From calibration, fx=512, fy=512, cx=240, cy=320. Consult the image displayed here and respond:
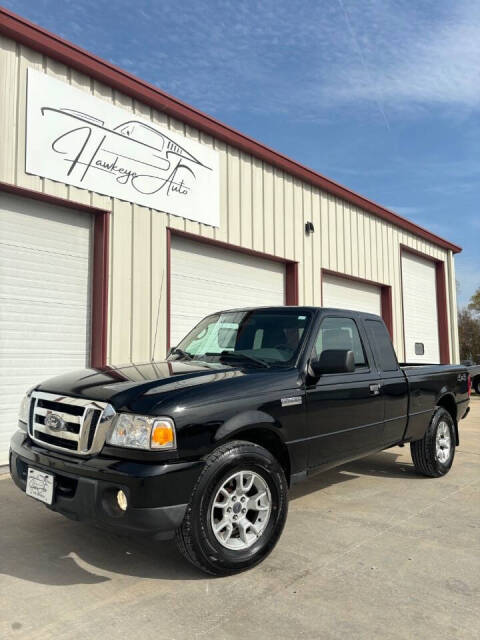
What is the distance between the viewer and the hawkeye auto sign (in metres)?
6.94

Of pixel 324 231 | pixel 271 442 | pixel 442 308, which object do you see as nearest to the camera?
pixel 271 442

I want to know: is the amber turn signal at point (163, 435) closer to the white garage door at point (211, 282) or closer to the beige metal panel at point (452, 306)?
the white garage door at point (211, 282)

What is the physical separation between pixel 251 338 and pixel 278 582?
2.00 metres

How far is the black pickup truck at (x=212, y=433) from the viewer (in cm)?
299

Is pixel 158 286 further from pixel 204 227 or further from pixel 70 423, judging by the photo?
pixel 70 423

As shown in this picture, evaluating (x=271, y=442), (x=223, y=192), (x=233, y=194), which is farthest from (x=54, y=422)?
(x=233, y=194)

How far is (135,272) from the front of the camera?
7.96 m

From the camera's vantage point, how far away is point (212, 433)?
320 cm

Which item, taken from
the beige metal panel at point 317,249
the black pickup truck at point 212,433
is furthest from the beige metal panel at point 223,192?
the black pickup truck at point 212,433

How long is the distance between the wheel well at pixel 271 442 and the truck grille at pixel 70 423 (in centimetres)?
96

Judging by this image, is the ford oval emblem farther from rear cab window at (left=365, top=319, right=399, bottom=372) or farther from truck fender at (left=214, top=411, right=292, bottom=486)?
rear cab window at (left=365, top=319, right=399, bottom=372)

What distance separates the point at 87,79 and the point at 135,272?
289 centimetres

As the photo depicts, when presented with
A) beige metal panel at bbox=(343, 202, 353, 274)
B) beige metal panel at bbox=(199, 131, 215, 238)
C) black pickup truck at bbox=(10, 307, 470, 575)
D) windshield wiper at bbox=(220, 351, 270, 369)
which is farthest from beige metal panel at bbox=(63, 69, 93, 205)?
beige metal panel at bbox=(343, 202, 353, 274)

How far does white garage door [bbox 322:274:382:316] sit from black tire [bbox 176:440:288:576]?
8.69 m
